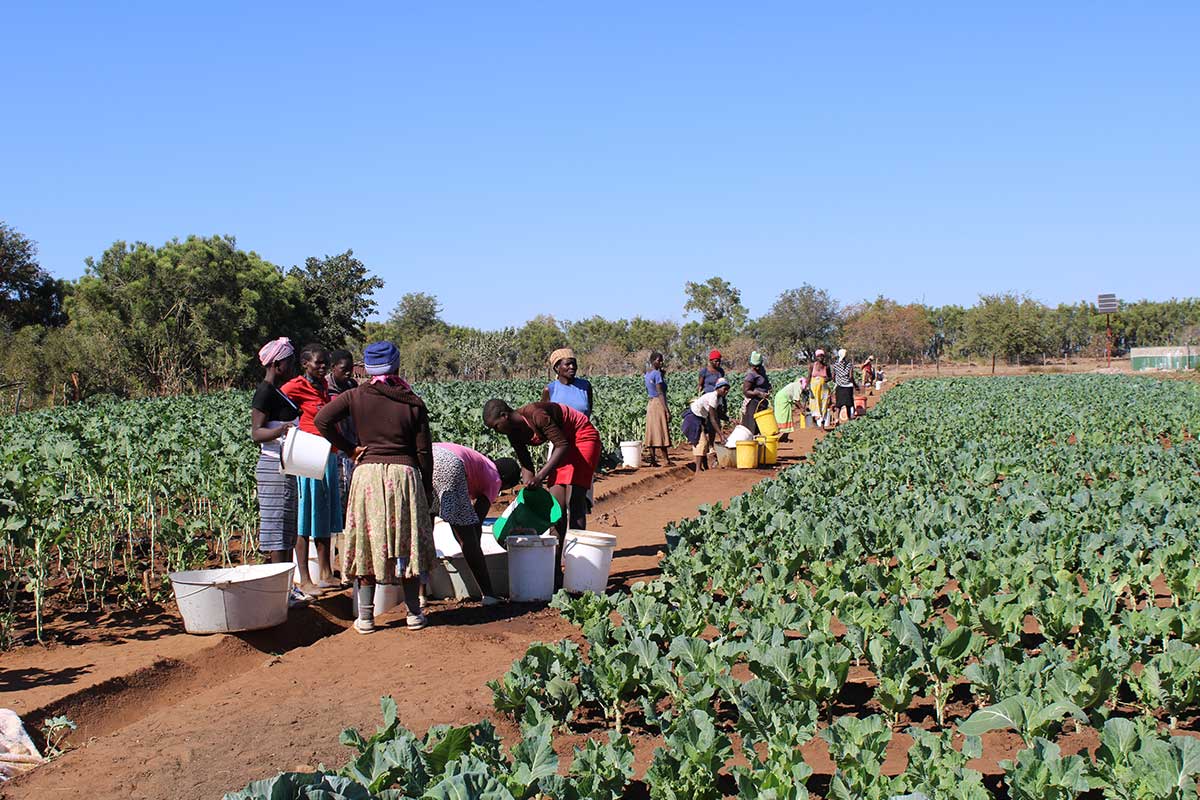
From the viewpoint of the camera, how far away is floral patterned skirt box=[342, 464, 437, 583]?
5.80 metres

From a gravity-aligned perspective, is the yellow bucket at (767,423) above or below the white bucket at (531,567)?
above

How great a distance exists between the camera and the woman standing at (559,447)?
21.6ft

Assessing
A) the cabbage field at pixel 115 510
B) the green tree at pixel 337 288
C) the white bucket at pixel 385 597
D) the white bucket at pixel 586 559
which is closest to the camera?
the cabbage field at pixel 115 510

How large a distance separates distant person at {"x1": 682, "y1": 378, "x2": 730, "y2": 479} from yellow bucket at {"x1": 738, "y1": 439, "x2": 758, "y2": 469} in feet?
1.37

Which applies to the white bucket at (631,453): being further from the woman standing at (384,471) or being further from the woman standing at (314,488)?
the woman standing at (384,471)

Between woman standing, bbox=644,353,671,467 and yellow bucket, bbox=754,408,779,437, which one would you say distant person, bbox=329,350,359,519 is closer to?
woman standing, bbox=644,353,671,467

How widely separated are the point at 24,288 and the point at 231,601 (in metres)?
45.2

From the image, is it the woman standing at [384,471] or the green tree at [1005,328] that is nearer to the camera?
the woman standing at [384,471]

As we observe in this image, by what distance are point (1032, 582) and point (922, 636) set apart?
1.68 metres

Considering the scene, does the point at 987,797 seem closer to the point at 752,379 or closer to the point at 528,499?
the point at 528,499

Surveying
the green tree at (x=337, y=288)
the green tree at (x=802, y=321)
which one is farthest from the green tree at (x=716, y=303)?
the green tree at (x=337, y=288)

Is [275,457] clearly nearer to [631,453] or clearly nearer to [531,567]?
[531,567]

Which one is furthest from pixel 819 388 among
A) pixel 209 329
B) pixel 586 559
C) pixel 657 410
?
pixel 209 329

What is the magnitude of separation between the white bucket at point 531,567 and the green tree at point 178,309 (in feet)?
89.2
